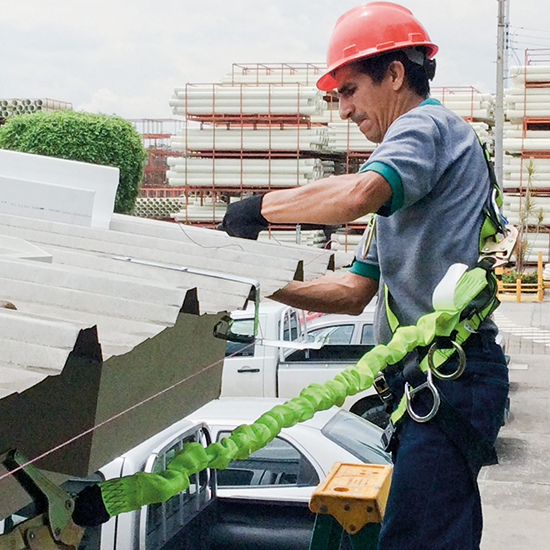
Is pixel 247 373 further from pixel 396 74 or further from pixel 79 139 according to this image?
pixel 79 139

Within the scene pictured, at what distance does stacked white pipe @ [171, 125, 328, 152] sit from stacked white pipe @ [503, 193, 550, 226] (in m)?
5.84

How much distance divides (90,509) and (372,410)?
7.22 metres

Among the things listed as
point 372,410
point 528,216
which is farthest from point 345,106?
point 528,216

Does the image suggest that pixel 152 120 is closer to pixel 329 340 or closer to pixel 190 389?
pixel 329 340

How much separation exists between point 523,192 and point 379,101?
2442cm

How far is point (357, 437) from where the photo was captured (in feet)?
20.6

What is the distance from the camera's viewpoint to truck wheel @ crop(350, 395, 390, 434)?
8.87 m

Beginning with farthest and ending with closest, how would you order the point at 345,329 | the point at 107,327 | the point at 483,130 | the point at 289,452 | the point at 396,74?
the point at 483,130
the point at 345,329
the point at 289,452
the point at 396,74
the point at 107,327

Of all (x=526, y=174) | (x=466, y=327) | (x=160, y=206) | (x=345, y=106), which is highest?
(x=526, y=174)

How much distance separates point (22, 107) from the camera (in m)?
31.5

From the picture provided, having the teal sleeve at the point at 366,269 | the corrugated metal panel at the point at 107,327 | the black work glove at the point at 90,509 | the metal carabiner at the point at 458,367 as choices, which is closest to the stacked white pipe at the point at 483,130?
the teal sleeve at the point at 366,269

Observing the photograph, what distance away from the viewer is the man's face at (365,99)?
281cm

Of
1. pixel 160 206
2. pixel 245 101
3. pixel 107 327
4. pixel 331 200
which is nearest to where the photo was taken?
pixel 107 327

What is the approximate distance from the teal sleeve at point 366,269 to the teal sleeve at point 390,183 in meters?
0.79
